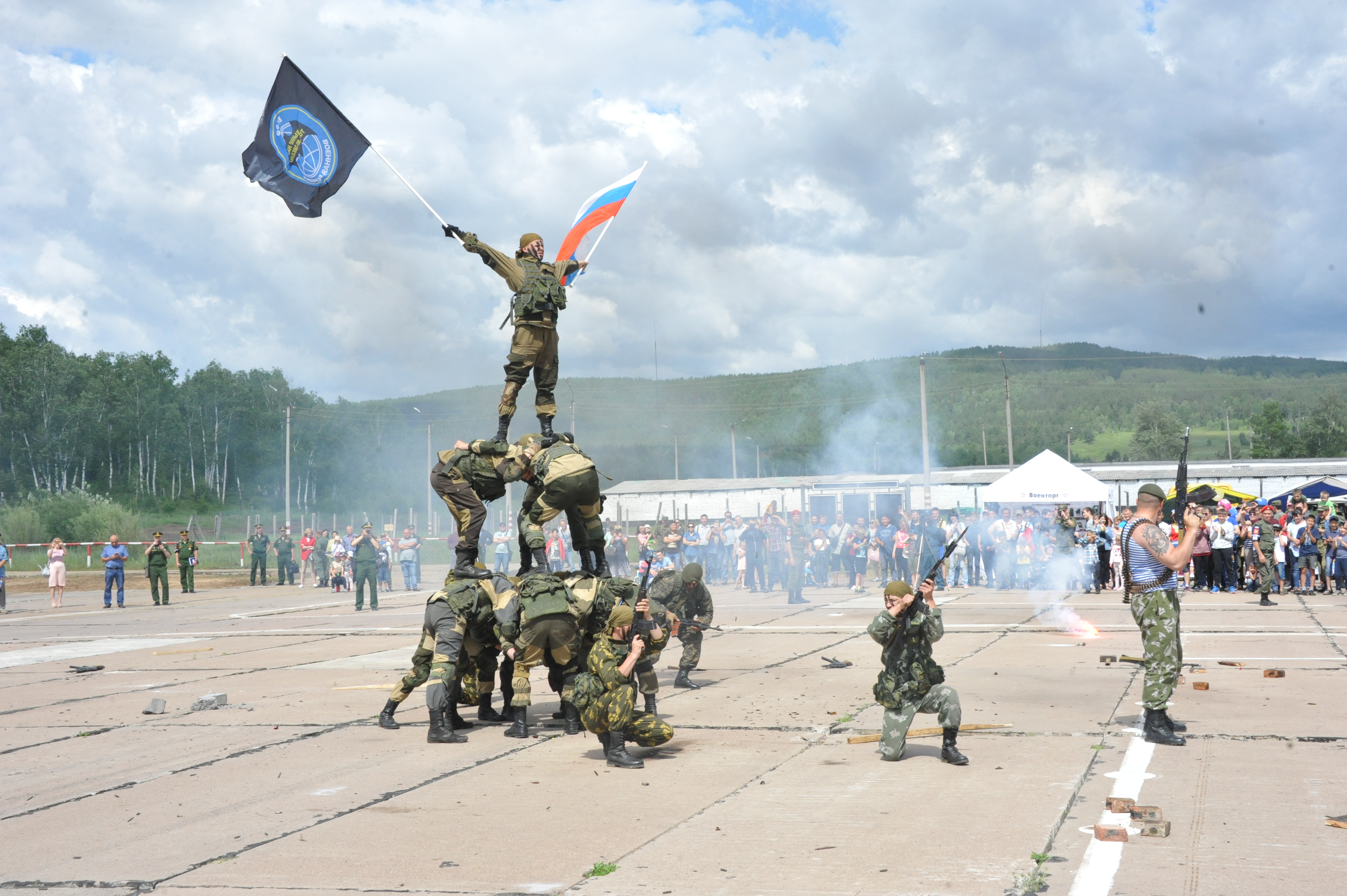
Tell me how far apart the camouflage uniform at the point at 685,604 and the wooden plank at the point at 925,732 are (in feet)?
10.6

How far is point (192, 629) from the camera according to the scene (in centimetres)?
1936

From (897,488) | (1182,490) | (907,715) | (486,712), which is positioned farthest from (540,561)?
(897,488)

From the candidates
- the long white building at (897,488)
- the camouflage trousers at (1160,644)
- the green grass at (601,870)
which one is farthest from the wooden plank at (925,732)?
the long white building at (897,488)

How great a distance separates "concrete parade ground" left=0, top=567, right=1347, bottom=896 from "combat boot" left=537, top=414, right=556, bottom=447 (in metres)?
2.49

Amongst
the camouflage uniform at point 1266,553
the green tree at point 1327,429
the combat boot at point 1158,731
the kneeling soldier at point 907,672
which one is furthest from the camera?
the green tree at point 1327,429

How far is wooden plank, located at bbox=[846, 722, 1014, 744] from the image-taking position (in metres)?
8.05

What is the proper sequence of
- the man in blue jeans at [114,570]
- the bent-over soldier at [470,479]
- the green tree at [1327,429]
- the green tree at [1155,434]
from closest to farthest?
the bent-over soldier at [470,479], the man in blue jeans at [114,570], the green tree at [1327,429], the green tree at [1155,434]

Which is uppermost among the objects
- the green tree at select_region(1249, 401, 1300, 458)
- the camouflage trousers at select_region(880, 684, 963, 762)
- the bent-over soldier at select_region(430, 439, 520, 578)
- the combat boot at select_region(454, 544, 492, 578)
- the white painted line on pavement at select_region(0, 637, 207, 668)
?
the green tree at select_region(1249, 401, 1300, 458)

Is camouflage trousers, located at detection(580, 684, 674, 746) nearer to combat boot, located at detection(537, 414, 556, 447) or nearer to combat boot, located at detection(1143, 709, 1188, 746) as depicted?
combat boot, located at detection(537, 414, 556, 447)

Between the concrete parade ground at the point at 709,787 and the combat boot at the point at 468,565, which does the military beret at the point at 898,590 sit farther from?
the combat boot at the point at 468,565

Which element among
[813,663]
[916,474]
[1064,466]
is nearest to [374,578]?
[813,663]

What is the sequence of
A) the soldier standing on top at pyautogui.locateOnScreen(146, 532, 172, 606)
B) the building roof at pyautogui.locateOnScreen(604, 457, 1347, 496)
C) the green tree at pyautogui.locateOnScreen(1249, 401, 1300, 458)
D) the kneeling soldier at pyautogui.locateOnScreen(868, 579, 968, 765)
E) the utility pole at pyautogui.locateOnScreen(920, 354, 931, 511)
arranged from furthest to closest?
1. the green tree at pyautogui.locateOnScreen(1249, 401, 1300, 458)
2. the building roof at pyautogui.locateOnScreen(604, 457, 1347, 496)
3. the utility pole at pyautogui.locateOnScreen(920, 354, 931, 511)
4. the soldier standing on top at pyautogui.locateOnScreen(146, 532, 172, 606)
5. the kneeling soldier at pyautogui.locateOnScreen(868, 579, 968, 765)

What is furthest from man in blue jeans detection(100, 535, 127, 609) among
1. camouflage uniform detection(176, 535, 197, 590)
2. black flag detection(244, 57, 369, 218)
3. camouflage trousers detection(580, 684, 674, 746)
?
camouflage trousers detection(580, 684, 674, 746)

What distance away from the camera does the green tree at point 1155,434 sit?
108688 mm
